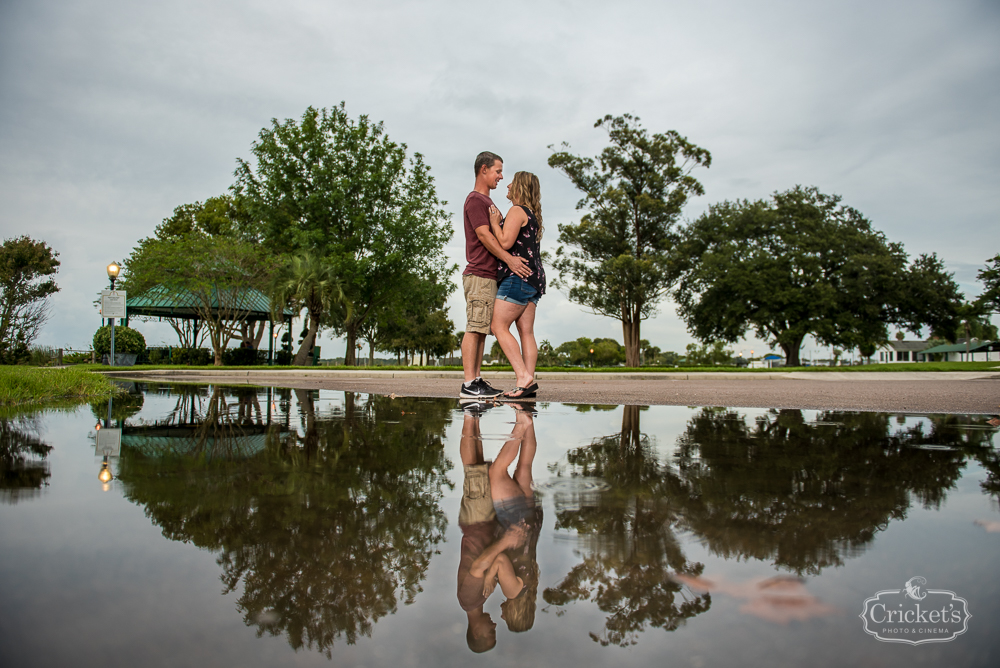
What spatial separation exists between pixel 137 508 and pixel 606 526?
119cm

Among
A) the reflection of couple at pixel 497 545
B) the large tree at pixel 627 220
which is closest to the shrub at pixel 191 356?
the large tree at pixel 627 220

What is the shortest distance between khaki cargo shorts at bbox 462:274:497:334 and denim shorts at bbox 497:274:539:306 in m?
0.12

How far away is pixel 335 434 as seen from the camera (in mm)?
2979

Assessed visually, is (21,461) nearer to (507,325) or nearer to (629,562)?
(629,562)

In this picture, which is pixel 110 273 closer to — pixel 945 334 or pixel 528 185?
pixel 528 185

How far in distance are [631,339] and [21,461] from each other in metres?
33.8

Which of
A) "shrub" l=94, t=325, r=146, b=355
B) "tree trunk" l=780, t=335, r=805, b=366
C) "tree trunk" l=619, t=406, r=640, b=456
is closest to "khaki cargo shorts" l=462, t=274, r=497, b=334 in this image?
"tree trunk" l=619, t=406, r=640, b=456

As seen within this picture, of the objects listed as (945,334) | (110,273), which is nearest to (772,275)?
(945,334)

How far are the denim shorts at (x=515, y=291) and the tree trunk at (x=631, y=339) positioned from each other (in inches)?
1187

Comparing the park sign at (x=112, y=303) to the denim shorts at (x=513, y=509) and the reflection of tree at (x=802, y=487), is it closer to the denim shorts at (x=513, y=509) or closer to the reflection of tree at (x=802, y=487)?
the reflection of tree at (x=802, y=487)

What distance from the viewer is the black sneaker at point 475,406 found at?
4.08 m

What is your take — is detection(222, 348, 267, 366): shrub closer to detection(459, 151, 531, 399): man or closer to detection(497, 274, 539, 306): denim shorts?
detection(459, 151, 531, 399): man

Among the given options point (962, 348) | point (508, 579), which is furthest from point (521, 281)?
point (962, 348)

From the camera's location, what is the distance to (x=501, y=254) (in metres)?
4.85
